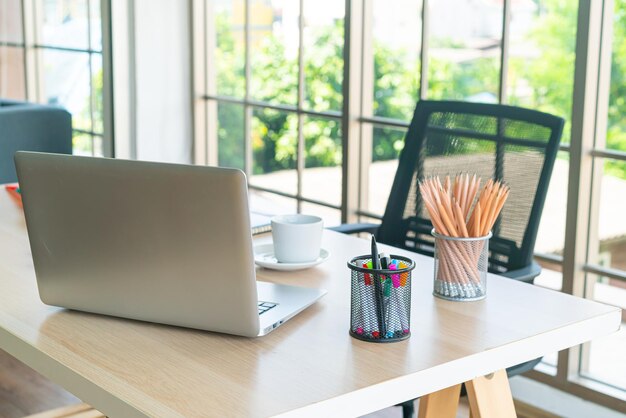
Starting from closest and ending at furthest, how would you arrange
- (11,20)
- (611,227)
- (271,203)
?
(611,227), (271,203), (11,20)

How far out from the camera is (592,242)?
9.19 ft

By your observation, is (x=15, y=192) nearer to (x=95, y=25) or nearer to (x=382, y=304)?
(x=382, y=304)

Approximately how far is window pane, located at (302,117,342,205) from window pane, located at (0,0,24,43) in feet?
7.09

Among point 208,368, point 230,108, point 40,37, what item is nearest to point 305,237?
point 208,368

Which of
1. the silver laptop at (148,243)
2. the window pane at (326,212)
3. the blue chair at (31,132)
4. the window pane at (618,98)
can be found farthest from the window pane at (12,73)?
the window pane at (618,98)

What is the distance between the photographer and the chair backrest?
2.22 m

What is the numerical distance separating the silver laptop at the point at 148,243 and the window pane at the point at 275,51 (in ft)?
8.11

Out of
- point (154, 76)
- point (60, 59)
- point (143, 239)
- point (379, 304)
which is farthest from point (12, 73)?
point (379, 304)

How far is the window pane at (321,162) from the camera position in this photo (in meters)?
3.89

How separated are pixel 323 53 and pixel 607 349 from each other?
5.71 ft

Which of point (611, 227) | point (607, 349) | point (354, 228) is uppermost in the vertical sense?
point (354, 228)

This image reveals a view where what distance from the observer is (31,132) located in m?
4.31

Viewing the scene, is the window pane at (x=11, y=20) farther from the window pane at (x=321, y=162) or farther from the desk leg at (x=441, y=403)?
the desk leg at (x=441, y=403)

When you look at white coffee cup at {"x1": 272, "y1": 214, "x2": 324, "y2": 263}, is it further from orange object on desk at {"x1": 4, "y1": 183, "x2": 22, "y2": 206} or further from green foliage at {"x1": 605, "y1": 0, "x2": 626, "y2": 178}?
green foliage at {"x1": 605, "y1": 0, "x2": 626, "y2": 178}
